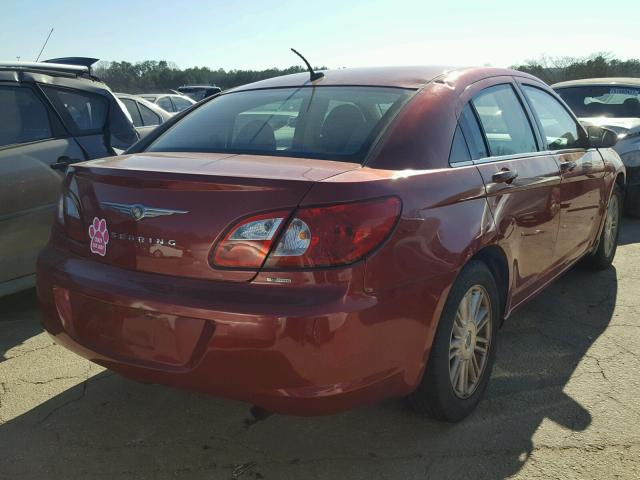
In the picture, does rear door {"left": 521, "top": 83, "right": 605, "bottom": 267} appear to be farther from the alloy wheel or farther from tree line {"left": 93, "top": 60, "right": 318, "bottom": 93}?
tree line {"left": 93, "top": 60, "right": 318, "bottom": 93}

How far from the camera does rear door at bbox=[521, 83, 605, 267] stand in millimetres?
3623

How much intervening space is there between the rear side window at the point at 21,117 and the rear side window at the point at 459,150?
9.76ft

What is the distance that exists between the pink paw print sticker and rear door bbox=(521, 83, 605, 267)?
2.48 metres

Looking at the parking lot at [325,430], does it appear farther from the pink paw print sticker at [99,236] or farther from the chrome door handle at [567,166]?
the chrome door handle at [567,166]

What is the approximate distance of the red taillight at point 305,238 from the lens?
205 cm

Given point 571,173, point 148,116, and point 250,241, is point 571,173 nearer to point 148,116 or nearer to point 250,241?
point 250,241

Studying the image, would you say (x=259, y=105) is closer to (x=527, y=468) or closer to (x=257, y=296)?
(x=257, y=296)

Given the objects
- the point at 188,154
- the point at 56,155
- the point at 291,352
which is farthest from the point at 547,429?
the point at 56,155

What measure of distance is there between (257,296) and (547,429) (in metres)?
1.50

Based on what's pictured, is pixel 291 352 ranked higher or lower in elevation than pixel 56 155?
lower

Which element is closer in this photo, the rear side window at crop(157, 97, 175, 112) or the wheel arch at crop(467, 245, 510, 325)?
the wheel arch at crop(467, 245, 510, 325)

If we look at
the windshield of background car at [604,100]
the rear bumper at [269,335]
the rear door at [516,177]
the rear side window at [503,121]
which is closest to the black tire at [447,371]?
the rear bumper at [269,335]

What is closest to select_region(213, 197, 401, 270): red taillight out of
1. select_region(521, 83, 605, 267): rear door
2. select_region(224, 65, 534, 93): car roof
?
select_region(224, 65, 534, 93): car roof

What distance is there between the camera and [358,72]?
3.21m
